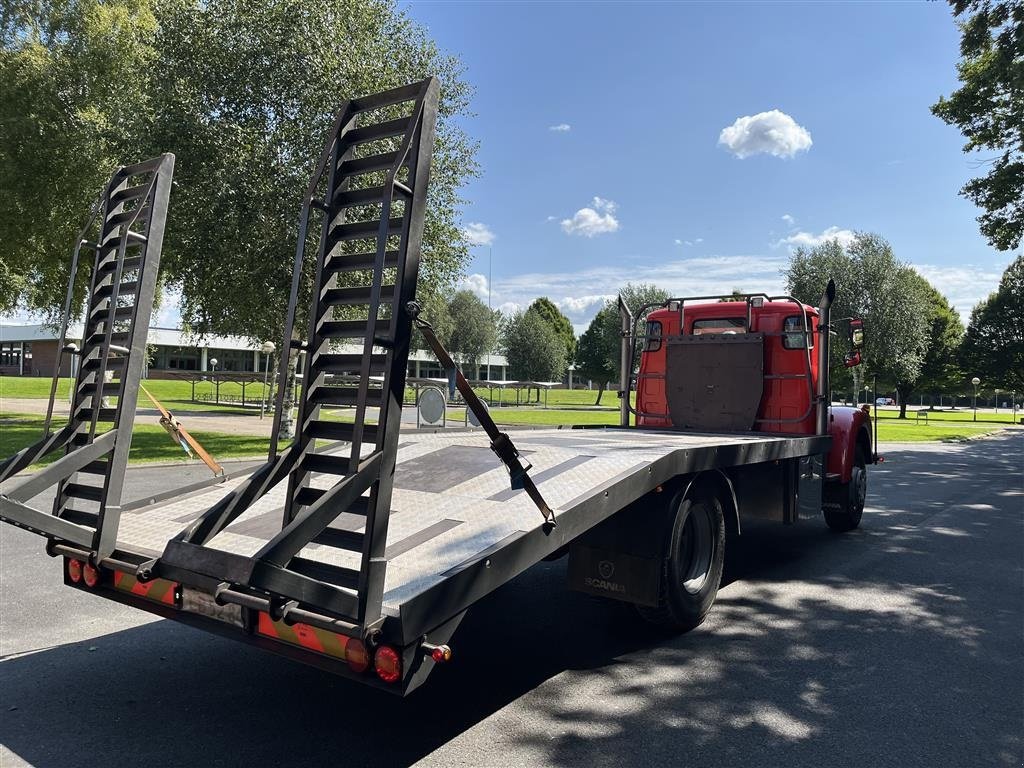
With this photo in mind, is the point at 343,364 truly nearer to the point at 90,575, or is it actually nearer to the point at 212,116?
the point at 90,575

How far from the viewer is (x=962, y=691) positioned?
13.0ft

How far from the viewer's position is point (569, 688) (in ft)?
12.7

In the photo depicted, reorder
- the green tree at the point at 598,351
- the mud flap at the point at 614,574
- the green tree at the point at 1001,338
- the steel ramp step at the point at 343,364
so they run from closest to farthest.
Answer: the steel ramp step at the point at 343,364 → the mud flap at the point at 614,574 → the green tree at the point at 1001,338 → the green tree at the point at 598,351

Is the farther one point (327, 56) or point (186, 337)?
point (186, 337)

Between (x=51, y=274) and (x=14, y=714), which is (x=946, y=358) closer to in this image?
(x=51, y=274)

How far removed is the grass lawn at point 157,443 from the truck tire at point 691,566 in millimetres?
Answer: 10128

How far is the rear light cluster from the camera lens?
349cm

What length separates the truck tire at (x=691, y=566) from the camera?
4.41 m

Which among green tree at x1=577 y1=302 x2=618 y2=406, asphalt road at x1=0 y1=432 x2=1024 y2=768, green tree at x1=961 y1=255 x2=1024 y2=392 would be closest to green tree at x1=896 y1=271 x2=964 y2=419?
green tree at x1=961 y1=255 x2=1024 y2=392

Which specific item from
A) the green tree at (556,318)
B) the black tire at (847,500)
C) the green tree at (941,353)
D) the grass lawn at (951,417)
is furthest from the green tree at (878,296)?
the green tree at (556,318)

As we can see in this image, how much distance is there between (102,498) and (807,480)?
5.52 metres

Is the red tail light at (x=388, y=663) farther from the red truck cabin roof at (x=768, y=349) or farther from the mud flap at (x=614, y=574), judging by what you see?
the red truck cabin roof at (x=768, y=349)

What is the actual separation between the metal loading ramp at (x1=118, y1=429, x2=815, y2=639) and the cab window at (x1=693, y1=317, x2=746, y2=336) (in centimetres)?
289

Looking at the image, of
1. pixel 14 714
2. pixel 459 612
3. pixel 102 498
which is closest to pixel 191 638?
pixel 14 714
